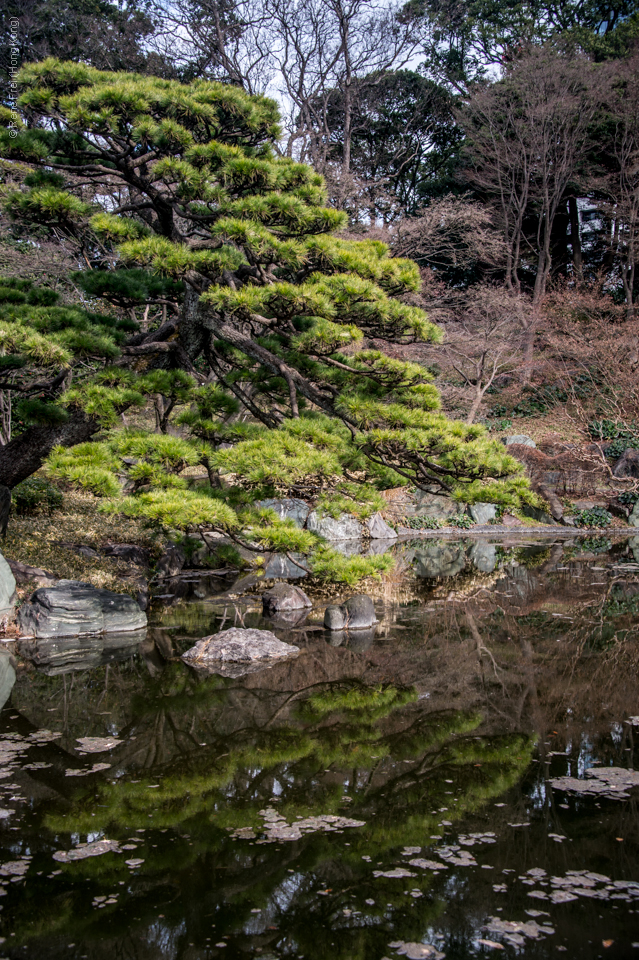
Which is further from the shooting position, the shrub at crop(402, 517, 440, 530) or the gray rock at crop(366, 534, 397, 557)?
the shrub at crop(402, 517, 440, 530)

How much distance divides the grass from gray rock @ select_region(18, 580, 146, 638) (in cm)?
70

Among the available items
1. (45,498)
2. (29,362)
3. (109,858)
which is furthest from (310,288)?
(45,498)

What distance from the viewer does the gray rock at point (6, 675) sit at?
4.65 m

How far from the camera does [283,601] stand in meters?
7.50

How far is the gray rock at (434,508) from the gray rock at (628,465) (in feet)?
11.8

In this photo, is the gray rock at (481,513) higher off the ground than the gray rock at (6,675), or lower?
lower

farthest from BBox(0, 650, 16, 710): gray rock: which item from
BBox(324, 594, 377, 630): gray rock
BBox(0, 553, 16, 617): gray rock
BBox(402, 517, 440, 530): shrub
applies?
Result: BBox(402, 517, 440, 530): shrub

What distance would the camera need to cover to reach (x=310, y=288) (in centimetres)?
428

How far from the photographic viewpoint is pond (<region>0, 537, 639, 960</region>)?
230cm

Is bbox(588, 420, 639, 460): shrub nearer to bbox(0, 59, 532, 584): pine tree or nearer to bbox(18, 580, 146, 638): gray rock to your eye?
bbox(0, 59, 532, 584): pine tree

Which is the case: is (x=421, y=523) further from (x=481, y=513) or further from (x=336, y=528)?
(x=336, y=528)

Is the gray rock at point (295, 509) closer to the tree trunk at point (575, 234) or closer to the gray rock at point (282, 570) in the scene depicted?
the gray rock at point (282, 570)

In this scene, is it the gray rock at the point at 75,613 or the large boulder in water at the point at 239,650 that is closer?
the large boulder in water at the point at 239,650

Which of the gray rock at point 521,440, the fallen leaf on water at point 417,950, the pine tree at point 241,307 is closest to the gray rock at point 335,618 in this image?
the pine tree at point 241,307
